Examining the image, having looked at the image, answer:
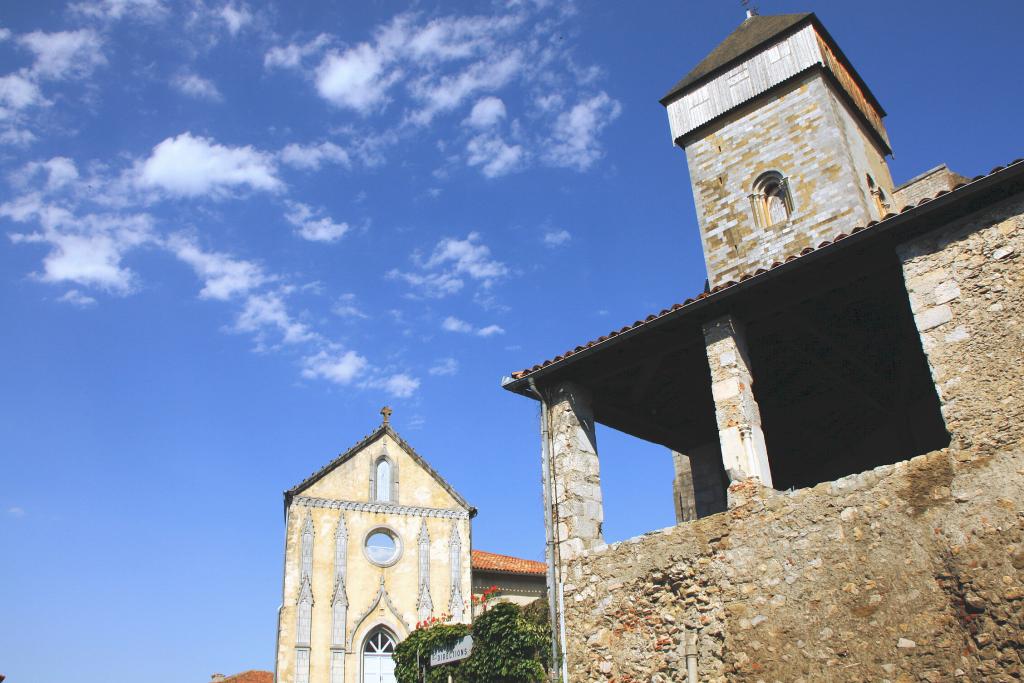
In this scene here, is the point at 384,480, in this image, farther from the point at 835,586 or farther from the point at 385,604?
the point at 835,586

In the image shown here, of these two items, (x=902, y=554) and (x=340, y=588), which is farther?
(x=340, y=588)

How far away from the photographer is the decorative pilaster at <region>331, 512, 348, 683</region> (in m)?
18.6

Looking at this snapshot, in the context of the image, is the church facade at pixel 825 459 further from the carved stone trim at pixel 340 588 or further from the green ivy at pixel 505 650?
the carved stone trim at pixel 340 588

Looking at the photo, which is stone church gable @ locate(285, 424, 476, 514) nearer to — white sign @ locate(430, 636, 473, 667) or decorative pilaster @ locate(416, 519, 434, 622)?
decorative pilaster @ locate(416, 519, 434, 622)

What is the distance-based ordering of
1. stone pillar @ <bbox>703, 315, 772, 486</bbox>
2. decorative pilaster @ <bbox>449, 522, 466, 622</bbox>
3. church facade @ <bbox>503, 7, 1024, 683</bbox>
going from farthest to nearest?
decorative pilaster @ <bbox>449, 522, 466, 622</bbox> → stone pillar @ <bbox>703, 315, 772, 486</bbox> → church facade @ <bbox>503, 7, 1024, 683</bbox>

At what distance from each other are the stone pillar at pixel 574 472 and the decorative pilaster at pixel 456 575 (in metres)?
11.9

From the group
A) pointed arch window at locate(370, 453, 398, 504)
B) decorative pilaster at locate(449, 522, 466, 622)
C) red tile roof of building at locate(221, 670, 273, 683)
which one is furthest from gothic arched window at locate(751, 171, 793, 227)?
red tile roof of building at locate(221, 670, 273, 683)

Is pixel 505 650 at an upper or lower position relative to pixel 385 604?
lower

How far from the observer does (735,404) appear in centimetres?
841

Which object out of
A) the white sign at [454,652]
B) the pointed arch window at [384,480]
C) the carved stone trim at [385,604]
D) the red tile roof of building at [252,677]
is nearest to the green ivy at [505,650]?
the white sign at [454,652]

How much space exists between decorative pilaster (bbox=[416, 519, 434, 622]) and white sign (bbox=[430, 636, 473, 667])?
227 inches

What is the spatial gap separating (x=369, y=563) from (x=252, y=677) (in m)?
13.1

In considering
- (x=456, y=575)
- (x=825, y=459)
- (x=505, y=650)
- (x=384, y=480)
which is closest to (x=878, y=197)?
(x=825, y=459)

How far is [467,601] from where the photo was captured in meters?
20.7
